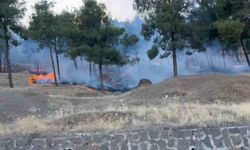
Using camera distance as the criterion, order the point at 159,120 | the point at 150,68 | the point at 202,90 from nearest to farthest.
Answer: the point at 159,120 < the point at 202,90 < the point at 150,68

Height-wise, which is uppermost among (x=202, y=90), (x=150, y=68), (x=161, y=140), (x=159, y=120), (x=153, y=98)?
(x=150, y=68)

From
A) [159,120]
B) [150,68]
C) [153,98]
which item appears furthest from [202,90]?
[150,68]

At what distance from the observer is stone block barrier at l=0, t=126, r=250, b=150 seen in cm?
1727

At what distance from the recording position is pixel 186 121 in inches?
718

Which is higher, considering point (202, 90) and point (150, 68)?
point (150, 68)

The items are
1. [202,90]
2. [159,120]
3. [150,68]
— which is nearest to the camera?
[159,120]

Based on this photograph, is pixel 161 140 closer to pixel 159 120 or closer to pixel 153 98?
pixel 159 120

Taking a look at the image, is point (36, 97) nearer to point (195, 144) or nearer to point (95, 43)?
point (95, 43)

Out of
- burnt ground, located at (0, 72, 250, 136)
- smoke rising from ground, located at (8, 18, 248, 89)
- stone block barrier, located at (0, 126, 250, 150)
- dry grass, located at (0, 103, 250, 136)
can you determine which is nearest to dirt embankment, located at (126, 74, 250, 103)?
burnt ground, located at (0, 72, 250, 136)

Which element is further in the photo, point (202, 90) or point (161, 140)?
point (202, 90)

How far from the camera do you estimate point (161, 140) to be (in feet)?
56.7

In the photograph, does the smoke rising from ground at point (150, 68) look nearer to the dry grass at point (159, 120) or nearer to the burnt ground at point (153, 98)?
the burnt ground at point (153, 98)

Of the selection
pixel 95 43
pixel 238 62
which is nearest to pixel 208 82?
pixel 95 43

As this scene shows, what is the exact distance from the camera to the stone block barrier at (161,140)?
56.6 feet
